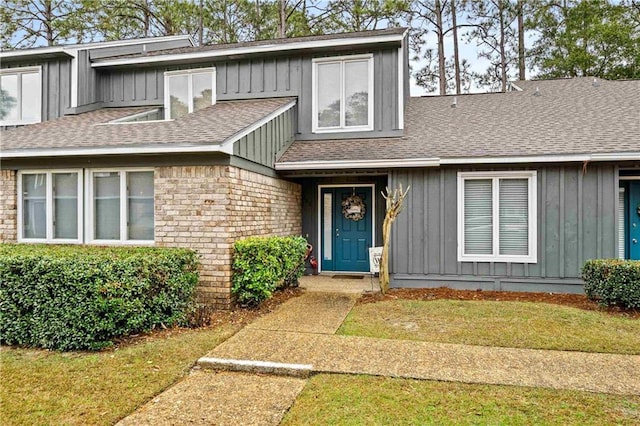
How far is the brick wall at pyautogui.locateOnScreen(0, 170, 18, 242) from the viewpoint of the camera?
24.9 feet

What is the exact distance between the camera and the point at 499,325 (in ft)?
19.2

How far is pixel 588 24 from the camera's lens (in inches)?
789

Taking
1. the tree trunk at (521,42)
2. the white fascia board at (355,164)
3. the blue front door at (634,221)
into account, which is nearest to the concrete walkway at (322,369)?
the white fascia board at (355,164)

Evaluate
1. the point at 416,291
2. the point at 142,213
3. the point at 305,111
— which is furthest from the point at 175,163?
the point at 416,291

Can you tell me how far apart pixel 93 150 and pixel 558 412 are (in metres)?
7.07

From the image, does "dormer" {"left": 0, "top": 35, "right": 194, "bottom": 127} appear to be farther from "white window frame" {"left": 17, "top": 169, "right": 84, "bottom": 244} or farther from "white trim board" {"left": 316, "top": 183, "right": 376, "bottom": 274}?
"white trim board" {"left": 316, "top": 183, "right": 376, "bottom": 274}

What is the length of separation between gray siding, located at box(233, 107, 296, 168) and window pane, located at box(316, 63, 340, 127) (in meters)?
0.72

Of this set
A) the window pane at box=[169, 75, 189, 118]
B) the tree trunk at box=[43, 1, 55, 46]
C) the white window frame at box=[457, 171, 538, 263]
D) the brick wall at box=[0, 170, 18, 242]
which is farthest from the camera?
the tree trunk at box=[43, 1, 55, 46]

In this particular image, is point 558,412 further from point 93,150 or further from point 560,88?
point 560,88

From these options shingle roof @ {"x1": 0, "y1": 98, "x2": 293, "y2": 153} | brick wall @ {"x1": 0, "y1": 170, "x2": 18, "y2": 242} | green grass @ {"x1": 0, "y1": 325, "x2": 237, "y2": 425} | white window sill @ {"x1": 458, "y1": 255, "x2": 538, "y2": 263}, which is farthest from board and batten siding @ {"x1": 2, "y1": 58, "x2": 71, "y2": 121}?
white window sill @ {"x1": 458, "y1": 255, "x2": 538, "y2": 263}

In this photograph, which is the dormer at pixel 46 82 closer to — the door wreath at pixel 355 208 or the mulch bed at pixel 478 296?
the door wreath at pixel 355 208

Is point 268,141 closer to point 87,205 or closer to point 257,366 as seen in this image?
point 87,205

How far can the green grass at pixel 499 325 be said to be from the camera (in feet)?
16.9

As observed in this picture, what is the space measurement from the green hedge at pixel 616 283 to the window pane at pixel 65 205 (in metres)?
8.90
